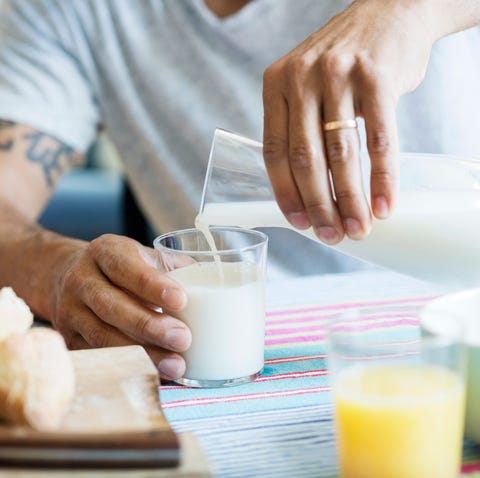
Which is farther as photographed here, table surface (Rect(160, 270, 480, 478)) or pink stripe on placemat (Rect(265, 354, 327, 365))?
pink stripe on placemat (Rect(265, 354, 327, 365))

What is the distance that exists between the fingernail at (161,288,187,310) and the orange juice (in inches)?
9.9

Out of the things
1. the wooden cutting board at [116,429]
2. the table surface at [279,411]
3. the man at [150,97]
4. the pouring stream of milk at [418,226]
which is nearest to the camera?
the wooden cutting board at [116,429]

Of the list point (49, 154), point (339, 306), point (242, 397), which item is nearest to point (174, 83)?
point (49, 154)

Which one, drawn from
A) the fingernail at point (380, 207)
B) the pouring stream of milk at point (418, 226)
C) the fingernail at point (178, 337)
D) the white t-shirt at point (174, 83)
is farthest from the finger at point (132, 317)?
the white t-shirt at point (174, 83)

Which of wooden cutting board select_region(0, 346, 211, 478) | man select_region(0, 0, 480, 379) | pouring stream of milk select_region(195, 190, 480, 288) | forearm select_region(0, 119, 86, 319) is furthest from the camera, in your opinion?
man select_region(0, 0, 480, 379)

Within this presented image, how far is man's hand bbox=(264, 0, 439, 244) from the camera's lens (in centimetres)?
77

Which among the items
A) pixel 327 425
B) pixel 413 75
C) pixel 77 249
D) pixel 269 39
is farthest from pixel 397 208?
pixel 269 39

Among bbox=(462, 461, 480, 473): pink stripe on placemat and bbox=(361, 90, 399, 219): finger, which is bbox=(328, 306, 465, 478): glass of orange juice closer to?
bbox=(462, 461, 480, 473): pink stripe on placemat

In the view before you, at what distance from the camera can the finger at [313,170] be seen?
0.78m

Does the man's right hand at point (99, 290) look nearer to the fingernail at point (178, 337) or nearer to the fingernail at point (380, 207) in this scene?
the fingernail at point (178, 337)

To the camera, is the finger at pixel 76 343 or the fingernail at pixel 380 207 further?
the finger at pixel 76 343

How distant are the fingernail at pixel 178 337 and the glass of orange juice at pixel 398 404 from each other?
242mm

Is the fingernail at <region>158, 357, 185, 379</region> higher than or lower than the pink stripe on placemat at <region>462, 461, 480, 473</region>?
lower

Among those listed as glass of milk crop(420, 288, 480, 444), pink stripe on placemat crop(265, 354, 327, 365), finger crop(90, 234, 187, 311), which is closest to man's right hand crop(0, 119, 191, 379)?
finger crop(90, 234, 187, 311)
